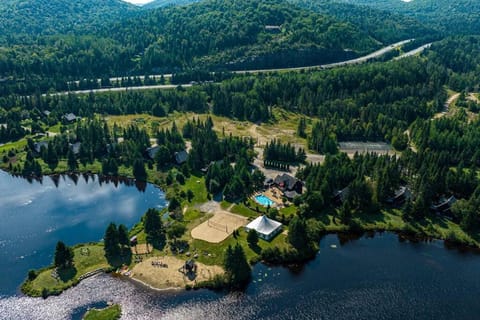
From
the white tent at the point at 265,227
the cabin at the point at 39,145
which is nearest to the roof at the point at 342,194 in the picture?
the white tent at the point at 265,227

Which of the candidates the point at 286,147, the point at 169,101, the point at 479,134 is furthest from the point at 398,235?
the point at 169,101

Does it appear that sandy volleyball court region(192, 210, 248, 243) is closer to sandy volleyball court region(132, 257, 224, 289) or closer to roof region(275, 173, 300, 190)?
sandy volleyball court region(132, 257, 224, 289)

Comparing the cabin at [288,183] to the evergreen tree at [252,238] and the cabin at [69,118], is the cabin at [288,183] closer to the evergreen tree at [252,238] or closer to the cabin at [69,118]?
→ the evergreen tree at [252,238]

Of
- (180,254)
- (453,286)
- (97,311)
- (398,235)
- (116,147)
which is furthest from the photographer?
(116,147)

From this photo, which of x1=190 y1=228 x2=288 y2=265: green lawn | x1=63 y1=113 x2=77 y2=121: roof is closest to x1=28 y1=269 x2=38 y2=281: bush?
x1=190 y1=228 x2=288 y2=265: green lawn

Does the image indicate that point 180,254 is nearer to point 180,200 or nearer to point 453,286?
point 180,200

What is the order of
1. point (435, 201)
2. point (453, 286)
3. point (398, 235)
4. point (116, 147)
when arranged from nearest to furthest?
point (453, 286), point (398, 235), point (435, 201), point (116, 147)
